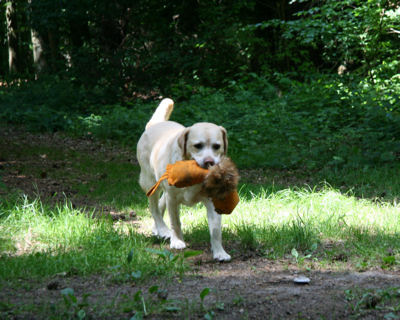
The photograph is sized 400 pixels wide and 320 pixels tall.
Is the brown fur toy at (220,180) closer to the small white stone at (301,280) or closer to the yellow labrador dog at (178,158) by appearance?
the yellow labrador dog at (178,158)

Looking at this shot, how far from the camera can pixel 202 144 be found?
419 centimetres

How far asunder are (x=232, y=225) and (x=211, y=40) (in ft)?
35.7

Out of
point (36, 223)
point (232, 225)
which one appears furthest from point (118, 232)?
point (232, 225)

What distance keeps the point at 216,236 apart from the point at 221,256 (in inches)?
7.1

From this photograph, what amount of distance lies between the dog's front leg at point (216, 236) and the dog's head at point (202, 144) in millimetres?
446

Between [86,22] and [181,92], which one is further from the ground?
[86,22]

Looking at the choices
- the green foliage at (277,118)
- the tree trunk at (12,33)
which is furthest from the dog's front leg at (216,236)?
the tree trunk at (12,33)

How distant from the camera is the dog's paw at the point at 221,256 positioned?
166 inches

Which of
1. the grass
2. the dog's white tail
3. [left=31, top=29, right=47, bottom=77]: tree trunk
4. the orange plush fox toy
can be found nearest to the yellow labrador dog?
the orange plush fox toy

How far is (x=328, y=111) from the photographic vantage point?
9852 millimetres

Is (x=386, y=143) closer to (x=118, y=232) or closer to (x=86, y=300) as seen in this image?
(x=118, y=232)

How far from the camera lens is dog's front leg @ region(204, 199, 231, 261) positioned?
423 cm

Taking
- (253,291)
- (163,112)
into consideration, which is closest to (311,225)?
(253,291)

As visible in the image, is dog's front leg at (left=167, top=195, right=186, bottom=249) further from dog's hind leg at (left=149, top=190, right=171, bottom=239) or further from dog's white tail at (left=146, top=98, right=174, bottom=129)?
dog's white tail at (left=146, top=98, right=174, bottom=129)
